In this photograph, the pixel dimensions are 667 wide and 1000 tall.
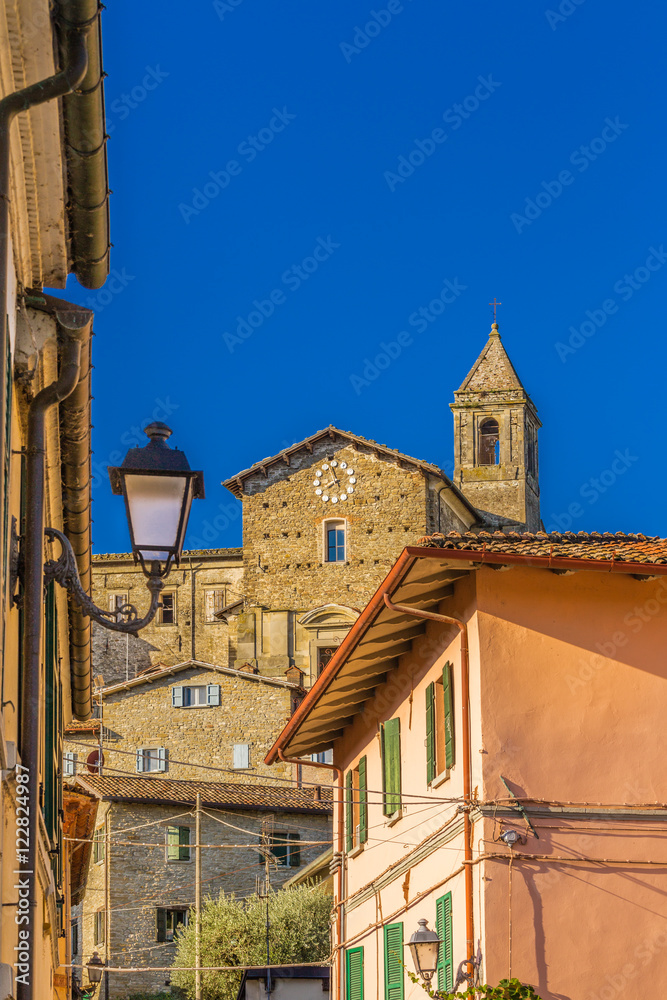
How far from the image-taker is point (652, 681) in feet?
42.5

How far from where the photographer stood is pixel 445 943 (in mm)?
13305

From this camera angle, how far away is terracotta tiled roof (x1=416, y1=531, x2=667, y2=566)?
12602mm

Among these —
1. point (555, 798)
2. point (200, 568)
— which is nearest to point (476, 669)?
point (555, 798)

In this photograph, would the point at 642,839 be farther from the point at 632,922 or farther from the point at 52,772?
the point at 52,772

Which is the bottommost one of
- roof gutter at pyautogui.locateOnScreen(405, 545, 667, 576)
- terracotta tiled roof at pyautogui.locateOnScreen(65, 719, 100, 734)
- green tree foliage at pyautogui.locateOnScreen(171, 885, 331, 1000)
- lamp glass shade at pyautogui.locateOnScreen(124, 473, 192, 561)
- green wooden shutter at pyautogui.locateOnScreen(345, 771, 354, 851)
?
green tree foliage at pyautogui.locateOnScreen(171, 885, 331, 1000)

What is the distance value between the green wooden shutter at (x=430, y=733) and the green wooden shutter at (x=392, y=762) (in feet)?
5.10

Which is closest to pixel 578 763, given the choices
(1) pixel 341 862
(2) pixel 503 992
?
(2) pixel 503 992

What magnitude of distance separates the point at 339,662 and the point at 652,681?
3.74m

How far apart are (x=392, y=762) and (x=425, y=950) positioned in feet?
10.5

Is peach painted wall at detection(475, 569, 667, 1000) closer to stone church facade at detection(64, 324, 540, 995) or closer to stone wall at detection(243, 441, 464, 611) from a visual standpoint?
stone church facade at detection(64, 324, 540, 995)

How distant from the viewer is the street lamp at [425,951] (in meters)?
13.3

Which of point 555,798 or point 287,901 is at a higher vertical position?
point 555,798

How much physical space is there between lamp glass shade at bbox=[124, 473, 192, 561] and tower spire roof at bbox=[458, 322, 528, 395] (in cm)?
5603

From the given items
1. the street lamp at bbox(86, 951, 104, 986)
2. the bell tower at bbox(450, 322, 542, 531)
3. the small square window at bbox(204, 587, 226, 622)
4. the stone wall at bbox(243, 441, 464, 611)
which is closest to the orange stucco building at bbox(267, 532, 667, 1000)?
the street lamp at bbox(86, 951, 104, 986)
